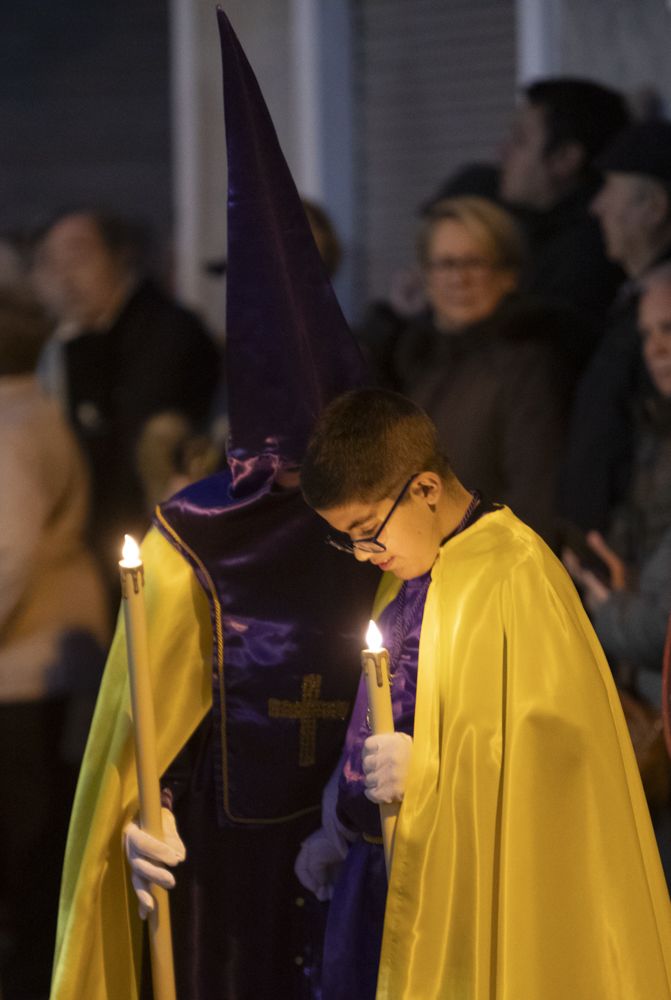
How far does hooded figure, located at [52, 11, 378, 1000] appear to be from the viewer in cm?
284

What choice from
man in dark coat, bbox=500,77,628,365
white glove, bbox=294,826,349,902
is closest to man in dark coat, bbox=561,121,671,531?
man in dark coat, bbox=500,77,628,365

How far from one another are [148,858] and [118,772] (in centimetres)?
22

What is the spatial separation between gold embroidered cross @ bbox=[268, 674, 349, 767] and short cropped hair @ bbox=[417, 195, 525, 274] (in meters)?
1.97

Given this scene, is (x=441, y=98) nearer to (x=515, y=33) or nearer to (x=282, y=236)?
(x=515, y=33)

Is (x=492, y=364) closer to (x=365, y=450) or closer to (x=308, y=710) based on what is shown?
(x=308, y=710)

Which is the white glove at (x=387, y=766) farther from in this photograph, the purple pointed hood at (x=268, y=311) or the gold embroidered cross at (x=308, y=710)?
the purple pointed hood at (x=268, y=311)

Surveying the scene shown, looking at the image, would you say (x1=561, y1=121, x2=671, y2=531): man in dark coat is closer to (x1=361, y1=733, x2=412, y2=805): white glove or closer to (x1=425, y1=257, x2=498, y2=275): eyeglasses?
(x1=425, y1=257, x2=498, y2=275): eyeglasses

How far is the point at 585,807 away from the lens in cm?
256

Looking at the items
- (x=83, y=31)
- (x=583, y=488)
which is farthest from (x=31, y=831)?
(x=83, y=31)

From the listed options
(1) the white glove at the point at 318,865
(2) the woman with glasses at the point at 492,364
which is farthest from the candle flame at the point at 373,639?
(2) the woman with glasses at the point at 492,364

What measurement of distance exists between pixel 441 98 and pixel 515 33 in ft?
1.50

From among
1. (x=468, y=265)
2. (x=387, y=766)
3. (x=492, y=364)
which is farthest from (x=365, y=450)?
(x=468, y=265)

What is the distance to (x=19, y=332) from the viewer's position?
455cm

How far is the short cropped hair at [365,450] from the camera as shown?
257cm
